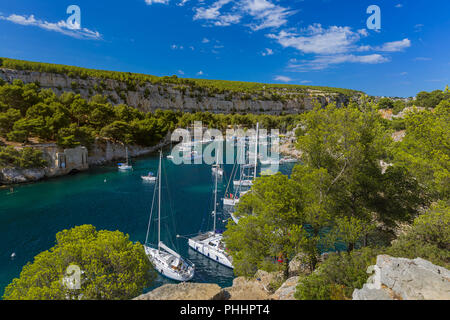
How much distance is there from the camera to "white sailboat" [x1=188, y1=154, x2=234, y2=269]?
Result: 1897 centimetres

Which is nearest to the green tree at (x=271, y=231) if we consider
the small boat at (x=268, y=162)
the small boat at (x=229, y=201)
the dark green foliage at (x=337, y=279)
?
the dark green foliage at (x=337, y=279)

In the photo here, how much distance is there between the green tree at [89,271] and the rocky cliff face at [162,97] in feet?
206

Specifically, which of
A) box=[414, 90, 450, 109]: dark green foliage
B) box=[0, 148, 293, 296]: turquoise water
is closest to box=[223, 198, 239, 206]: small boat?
box=[0, 148, 293, 296]: turquoise water

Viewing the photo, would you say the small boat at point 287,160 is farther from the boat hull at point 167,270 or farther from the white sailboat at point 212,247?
the boat hull at point 167,270

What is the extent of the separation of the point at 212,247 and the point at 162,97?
92.5m

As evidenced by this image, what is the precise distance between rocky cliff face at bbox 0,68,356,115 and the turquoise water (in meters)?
47.2

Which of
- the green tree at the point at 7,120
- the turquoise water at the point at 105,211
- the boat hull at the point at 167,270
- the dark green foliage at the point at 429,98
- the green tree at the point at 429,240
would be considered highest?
the dark green foliage at the point at 429,98

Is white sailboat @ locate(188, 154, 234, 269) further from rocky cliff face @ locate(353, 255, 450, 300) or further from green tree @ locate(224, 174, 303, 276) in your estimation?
rocky cliff face @ locate(353, 255, 450, 300)

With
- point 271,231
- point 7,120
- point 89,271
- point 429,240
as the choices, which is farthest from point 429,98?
point 7,120

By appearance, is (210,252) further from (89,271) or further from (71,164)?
(71,164)

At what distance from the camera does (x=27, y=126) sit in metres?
39.8

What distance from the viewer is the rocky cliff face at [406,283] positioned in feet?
21.6
